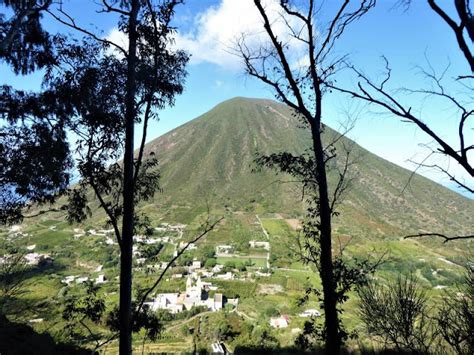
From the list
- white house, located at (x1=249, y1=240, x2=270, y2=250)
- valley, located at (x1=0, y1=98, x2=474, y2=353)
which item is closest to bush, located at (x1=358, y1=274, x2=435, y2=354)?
valley, located at (x1=0, y1=98, x2=474, y2=353)

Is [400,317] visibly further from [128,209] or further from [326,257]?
[128,209]

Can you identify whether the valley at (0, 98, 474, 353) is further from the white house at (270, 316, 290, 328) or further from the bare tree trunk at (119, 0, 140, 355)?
the bare tree trunk at (119, 0, 140, 355)

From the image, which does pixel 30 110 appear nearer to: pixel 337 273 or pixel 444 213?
pixel 337 273

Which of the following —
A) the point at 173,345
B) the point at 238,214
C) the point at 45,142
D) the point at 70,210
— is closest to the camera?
the point at 70,210

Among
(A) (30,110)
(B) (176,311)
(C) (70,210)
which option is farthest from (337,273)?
(B) (176,311)

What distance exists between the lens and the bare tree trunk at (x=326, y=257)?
400 cm

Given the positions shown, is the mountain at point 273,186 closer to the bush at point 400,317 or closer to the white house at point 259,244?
the white house at point 259,244

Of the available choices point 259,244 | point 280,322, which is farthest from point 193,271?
point 280,322

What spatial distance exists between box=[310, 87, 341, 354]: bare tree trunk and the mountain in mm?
41404

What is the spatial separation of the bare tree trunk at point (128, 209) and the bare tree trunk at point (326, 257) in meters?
2.54

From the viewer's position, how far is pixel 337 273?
14.2 ft

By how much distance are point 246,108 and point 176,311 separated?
349 ft

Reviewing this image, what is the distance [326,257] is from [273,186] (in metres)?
70.2

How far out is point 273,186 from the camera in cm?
7400
